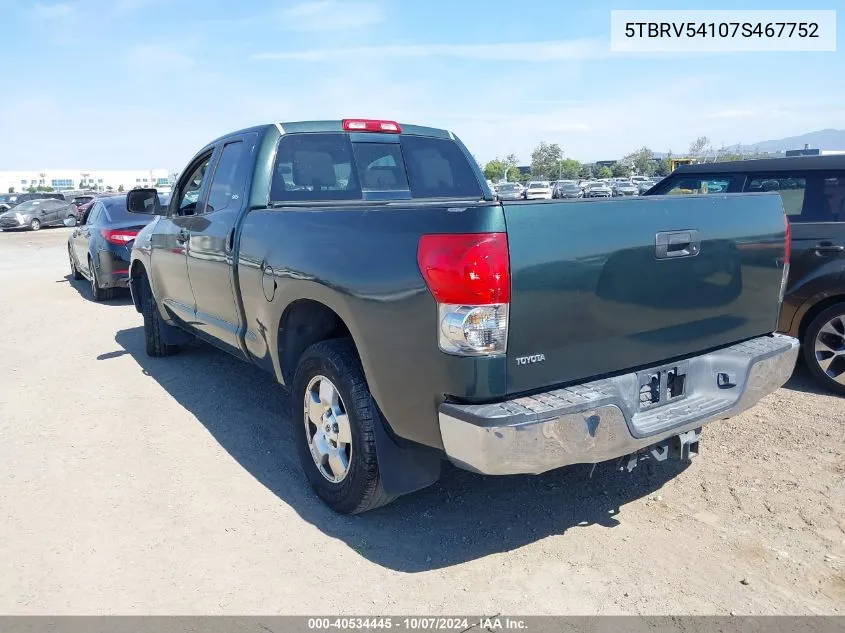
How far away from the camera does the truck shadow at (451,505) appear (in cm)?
340

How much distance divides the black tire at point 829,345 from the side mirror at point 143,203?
5551 mm

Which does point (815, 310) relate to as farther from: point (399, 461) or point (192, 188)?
point (192, 188)

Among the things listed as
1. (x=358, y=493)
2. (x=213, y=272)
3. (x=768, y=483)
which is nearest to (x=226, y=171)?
(x=213, y=272)

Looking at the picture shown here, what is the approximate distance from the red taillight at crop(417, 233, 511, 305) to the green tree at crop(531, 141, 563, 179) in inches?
3548

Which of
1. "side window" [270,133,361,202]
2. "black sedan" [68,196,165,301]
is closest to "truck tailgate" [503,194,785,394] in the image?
"side window" [270,133,361,202]

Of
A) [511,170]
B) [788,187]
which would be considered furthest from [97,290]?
[511,170]

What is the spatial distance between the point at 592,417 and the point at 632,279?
655 millimetres

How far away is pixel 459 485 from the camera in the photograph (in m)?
4.04

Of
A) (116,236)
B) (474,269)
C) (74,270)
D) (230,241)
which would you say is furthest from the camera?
(74,270)

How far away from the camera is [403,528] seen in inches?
141

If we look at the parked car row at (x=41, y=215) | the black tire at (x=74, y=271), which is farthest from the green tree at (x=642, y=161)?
the black tire at (x=74, y=271)

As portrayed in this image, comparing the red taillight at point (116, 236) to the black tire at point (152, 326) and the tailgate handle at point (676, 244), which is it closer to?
the black tire at point (152, 326)

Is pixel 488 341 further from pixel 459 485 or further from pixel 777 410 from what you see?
pixel 777 410

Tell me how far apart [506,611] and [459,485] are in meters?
1.20
